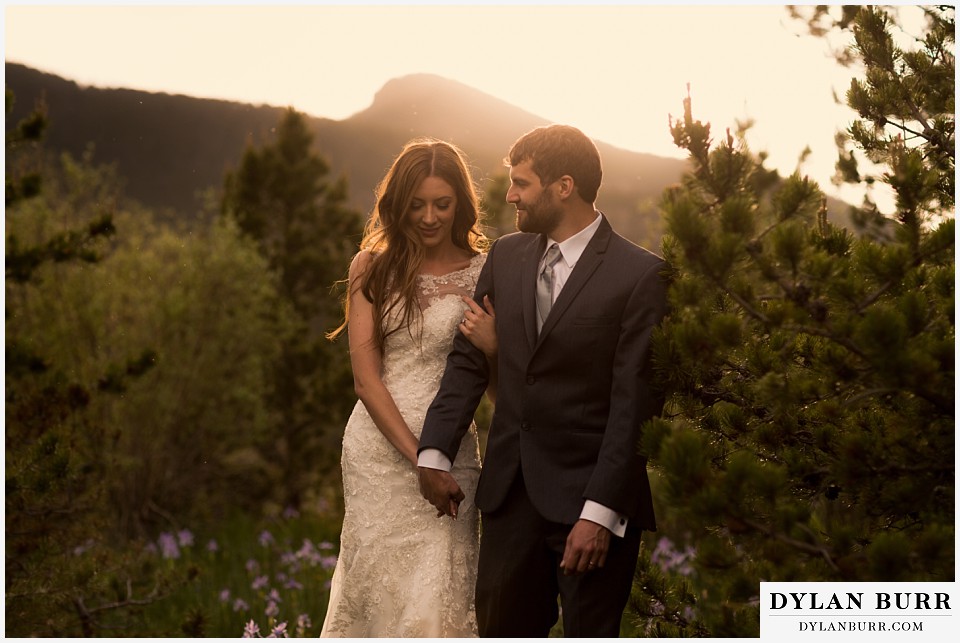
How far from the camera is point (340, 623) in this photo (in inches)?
141

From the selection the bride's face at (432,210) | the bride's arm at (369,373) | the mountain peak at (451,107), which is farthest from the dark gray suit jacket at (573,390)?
the mountain peak at (451,107)

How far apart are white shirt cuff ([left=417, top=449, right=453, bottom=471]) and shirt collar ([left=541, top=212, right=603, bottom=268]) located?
811 mm

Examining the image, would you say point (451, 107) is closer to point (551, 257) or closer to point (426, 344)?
point (426, 344)

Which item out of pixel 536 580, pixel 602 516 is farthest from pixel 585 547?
pixel 536 580

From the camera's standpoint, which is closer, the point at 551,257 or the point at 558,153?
the point at 558,153

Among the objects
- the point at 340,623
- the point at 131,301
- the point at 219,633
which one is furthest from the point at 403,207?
the point at 131,301

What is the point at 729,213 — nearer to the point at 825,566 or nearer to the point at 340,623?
the point at 825,566

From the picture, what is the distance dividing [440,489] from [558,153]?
1.25 meters

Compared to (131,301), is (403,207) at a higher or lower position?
higher

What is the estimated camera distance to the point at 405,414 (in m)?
3.56

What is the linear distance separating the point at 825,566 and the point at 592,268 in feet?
3.93

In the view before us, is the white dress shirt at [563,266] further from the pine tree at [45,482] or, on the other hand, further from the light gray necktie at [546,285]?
the pine tree at [45,482]

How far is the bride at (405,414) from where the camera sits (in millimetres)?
3439

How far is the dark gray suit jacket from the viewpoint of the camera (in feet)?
9.07
